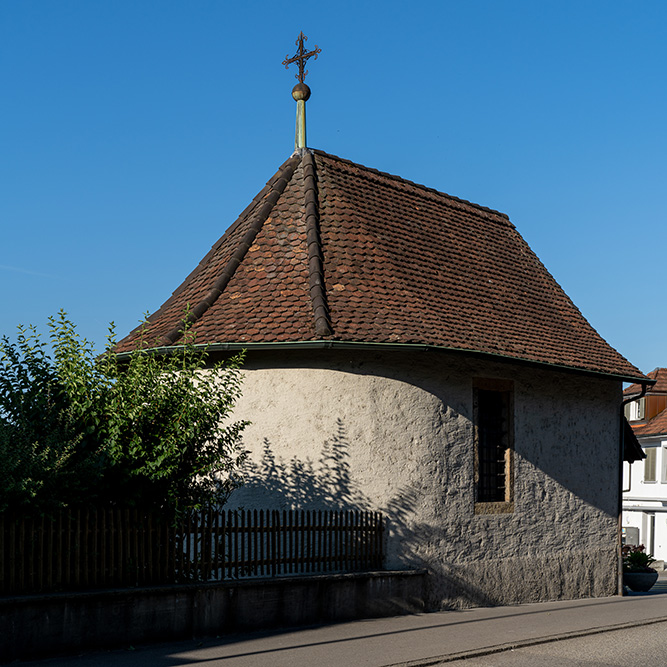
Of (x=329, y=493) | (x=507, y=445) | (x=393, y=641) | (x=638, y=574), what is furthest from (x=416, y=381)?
(x=638, y=574)

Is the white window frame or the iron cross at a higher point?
the iron cross

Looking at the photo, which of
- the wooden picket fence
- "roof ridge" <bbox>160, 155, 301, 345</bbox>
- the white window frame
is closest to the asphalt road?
the wooden picket fence

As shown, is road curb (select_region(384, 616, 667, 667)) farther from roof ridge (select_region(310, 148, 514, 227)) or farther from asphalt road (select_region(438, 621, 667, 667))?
roof ridge (select_region(310, 148, 514, 227))

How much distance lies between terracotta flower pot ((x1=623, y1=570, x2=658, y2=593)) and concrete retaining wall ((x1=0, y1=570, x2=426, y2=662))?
8204mm

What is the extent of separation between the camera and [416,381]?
14.7 m

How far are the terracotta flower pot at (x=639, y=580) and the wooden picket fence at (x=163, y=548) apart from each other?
868 centimetres

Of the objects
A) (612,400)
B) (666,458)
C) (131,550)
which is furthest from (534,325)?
(666,458)

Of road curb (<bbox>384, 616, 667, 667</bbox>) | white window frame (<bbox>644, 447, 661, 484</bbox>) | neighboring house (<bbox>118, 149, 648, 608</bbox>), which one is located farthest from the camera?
white window frame (<bbox>644, 447, 661, 484</bbox>)

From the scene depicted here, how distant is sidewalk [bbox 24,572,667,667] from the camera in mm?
9703

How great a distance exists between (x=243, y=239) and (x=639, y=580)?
36.6 feet

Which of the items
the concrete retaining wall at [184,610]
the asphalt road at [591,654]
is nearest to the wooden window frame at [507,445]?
the concrete retaining wall at [184,610]

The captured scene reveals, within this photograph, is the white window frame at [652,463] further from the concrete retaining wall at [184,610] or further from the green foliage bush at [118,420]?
the green foliage bush at [118,420]

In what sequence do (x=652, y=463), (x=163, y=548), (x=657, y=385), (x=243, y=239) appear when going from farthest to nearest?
(x=657, y=385)
(x=652, y=463)
(x=243, y=239)
(x=163, y=548)

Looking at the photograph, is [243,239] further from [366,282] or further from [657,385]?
[657,385]
